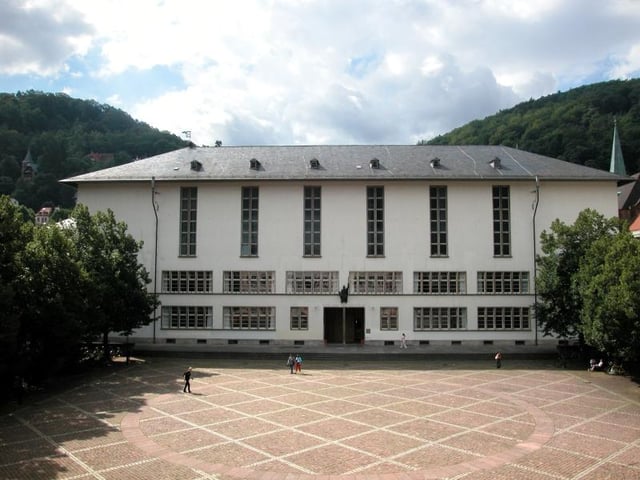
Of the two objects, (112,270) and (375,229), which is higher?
(375,229)

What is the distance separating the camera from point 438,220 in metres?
46.8

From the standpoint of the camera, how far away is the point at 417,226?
153ft

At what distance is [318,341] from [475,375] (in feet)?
54.5

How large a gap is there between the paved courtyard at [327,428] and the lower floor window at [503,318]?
1270cm

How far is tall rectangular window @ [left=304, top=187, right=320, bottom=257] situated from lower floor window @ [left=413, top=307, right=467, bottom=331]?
10875 millimetres

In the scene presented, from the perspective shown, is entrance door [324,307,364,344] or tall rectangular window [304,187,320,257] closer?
tall rectangular window [304,187,320,257]

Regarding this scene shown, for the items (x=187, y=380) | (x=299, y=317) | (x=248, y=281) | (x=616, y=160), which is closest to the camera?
(x=187, y=380)

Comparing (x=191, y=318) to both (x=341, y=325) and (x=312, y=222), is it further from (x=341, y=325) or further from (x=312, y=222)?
(x=312, y=222)

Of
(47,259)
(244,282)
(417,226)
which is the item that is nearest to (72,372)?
(47,259)

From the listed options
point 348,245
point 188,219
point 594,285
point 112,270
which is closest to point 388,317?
point 348,245

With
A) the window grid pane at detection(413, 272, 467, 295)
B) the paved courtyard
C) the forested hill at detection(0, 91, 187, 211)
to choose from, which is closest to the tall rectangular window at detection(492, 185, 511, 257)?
the window grid pane at detection(413, 272, 467, 295)

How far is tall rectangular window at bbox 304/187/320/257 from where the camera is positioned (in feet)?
155

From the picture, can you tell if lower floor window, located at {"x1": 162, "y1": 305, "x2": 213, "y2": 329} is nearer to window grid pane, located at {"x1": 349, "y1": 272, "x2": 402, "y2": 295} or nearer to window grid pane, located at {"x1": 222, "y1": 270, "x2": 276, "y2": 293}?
window grid pane, located at {"x1": 222, "y1": 270, "x2": 276, "y2": 293}

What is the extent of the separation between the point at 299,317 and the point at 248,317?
15.4ft
